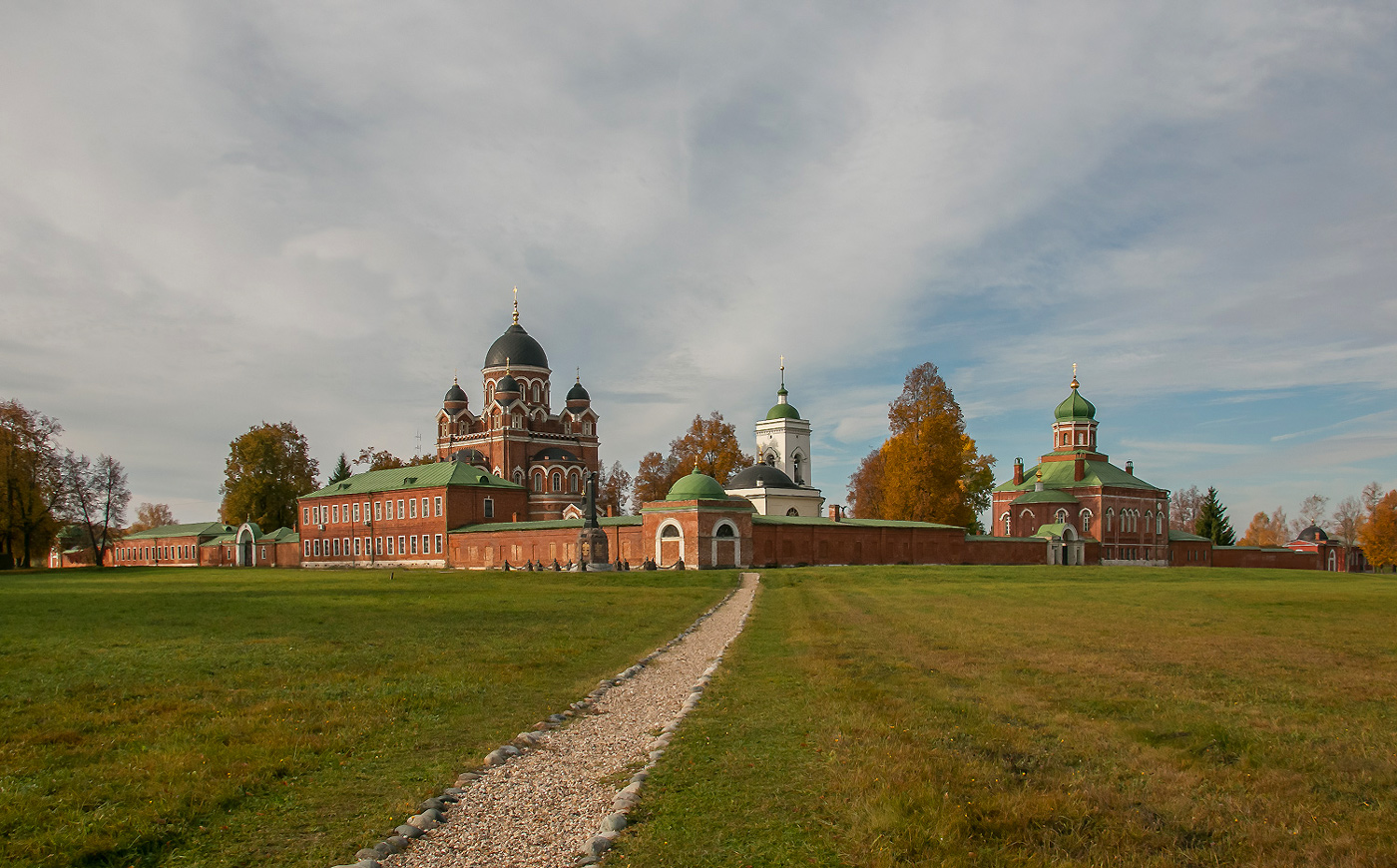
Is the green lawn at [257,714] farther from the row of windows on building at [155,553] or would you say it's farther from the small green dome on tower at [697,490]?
the row of windows on building at [155,553]

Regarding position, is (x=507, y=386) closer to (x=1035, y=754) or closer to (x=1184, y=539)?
(x=1184, y=539)

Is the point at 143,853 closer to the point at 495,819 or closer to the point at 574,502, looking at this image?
the point at 495,819

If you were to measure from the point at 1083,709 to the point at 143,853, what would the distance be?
9.25 meters

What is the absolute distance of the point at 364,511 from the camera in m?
73.1

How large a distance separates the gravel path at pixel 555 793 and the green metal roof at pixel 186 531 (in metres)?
93.2

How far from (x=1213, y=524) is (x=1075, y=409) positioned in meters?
22.0

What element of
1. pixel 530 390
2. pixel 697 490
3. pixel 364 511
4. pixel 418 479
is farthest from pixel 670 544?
pixel 364 511

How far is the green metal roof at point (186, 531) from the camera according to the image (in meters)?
95.0

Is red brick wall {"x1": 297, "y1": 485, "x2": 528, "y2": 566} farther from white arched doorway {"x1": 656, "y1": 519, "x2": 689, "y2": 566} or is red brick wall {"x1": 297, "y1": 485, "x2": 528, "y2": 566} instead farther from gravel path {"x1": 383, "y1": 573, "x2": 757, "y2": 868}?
gravel path {"x1": 383, "y1": 573, "x2": 757, "y2": 868}

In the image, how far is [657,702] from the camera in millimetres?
12047

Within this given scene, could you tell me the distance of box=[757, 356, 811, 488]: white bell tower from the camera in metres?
82.6

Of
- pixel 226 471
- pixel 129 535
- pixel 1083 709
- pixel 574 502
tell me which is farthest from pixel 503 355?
pixel 1083 709

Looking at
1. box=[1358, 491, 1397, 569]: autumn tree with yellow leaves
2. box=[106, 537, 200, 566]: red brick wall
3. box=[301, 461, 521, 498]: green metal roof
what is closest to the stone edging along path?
box=[301, 461, 521, 498]: green metal roof

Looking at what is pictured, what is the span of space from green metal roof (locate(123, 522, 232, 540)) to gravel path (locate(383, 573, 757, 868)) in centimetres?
9318
